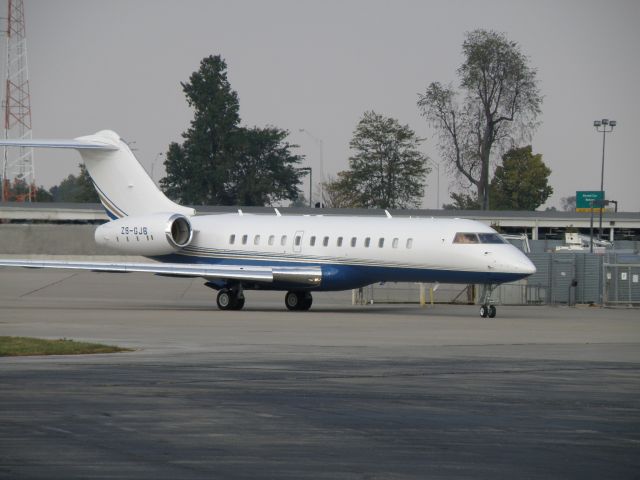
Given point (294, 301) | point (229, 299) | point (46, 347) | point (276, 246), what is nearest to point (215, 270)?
point (229, 299)

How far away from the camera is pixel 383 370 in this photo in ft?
55.9

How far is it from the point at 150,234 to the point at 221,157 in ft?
208

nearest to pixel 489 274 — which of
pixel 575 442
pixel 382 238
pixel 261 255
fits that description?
pixel 382 238

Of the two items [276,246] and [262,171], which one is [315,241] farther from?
[262,171]

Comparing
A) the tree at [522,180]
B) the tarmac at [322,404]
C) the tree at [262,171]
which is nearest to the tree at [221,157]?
the tree at [262,171]

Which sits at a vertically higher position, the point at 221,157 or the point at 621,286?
the point at 221,157

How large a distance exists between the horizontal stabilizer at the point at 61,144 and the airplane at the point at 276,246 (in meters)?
0.04

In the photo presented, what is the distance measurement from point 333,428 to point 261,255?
81.6 ft

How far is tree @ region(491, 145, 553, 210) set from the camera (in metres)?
95.8

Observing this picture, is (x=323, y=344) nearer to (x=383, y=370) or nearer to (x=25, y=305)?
(x=383, y=370)

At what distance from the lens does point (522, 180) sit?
316 feet

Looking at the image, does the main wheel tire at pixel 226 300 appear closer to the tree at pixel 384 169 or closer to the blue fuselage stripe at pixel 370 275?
the blue fuselage stripe at pixel 370 275

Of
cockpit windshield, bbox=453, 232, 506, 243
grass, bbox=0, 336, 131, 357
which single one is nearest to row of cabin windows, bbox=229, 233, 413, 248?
cockpit windshield, bbox=453, 232, 506, 243

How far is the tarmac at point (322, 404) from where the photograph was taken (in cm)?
961
